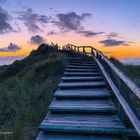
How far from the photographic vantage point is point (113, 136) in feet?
18.8

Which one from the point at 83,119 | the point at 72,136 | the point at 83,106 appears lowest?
the point at 72,136

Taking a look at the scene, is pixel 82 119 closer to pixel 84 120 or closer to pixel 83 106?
pixel 84 120

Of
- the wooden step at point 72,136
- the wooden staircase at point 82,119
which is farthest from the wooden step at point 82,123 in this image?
the wooden step at point 72,136

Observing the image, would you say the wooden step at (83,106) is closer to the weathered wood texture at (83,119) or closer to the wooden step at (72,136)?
the weathered wood texture at (83,119)

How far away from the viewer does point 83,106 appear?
7.38m

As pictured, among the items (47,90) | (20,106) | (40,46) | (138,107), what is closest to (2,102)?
(20,106)

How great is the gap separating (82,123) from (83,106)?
119 centimetres

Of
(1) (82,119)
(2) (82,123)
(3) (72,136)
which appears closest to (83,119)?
(1) (82,119)

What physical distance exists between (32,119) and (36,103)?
6.03ft

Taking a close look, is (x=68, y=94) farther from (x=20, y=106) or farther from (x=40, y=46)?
(x=40, y=46)

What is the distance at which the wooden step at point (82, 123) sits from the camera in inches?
226

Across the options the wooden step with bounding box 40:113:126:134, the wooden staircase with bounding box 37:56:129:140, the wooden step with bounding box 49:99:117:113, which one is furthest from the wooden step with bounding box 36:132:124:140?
the wooden step with bounding box 49:99:117:113

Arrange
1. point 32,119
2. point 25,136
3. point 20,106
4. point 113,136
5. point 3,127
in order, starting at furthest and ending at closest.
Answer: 1. point 20,106
2. point 32,119
3. point 3,127
4. point 25,136
5. point 113,136

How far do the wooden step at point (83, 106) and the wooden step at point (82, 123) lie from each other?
14 cm
